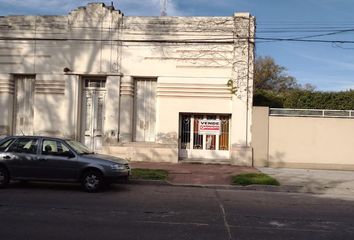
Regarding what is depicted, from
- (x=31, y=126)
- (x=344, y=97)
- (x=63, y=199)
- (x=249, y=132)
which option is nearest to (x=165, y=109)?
(x=249, y=132)

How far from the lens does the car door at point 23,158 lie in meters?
13.1

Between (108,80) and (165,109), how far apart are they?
2951mm

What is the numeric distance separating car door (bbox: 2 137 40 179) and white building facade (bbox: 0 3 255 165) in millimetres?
7782

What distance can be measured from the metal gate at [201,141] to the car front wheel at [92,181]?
28.7 ft

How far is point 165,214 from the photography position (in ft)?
31.9

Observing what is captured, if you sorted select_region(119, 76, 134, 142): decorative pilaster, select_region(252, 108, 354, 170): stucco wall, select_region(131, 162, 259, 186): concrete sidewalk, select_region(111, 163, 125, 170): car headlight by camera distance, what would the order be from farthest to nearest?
select_region(119, 76, 134, 142): decorative pilaster → select_region(252, 108, 354, 170): stucco wall → select_region(131, 162, 259, 186): concrete sidewalk → select_region(111, 163, 125, 170): car headlight

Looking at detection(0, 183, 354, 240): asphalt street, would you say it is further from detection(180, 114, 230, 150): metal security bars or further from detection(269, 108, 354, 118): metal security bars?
detection(180, 114, 230, 150): metal security bars

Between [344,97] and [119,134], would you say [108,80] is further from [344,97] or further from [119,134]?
[344,97]

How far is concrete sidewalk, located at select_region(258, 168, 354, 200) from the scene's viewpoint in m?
14.8

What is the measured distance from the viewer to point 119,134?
2122cm

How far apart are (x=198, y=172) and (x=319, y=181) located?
445 cm

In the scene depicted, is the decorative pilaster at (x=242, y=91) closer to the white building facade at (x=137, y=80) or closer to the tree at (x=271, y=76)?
the white building facade at (x=137, y=80)

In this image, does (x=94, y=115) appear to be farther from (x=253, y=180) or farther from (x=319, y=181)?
(x=319, y=181)

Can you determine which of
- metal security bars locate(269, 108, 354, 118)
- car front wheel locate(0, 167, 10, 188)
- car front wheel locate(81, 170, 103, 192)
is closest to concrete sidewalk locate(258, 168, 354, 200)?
metal security bars locate(269, 108, 354, 118)
